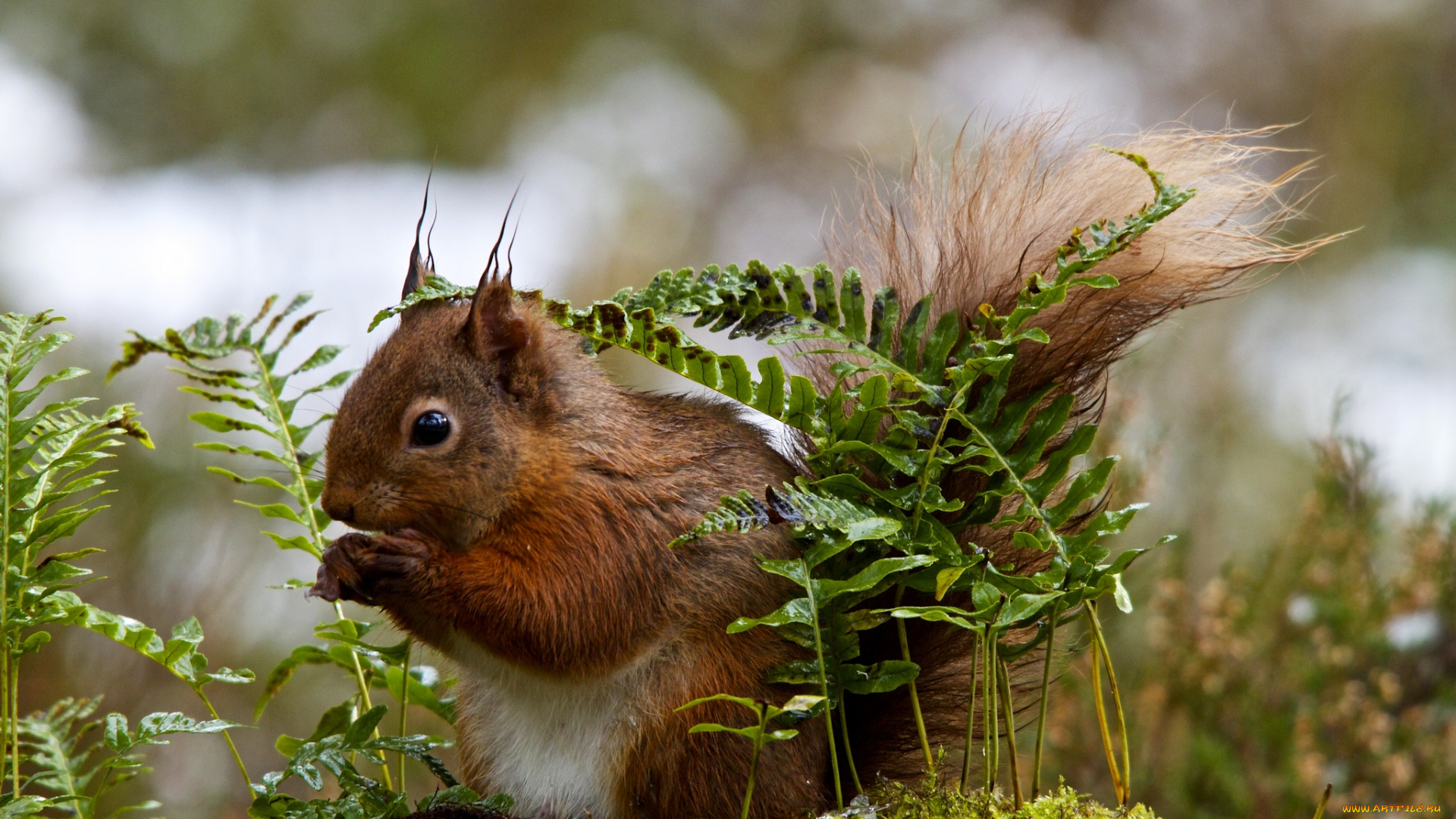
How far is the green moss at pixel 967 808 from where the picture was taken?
140cm

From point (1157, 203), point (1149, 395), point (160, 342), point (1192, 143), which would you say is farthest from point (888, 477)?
point (1149, 395)

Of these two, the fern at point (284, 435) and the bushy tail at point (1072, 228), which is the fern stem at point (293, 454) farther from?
the bushy tail at point (1072, 228)

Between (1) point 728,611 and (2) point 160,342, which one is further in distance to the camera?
(2) point 160,342

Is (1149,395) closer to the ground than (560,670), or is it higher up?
higher up

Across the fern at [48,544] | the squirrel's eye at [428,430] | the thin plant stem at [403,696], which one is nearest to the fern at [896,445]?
A: the squirrel's eye at [428,430]

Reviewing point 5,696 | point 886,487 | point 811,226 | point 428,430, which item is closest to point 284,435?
point 428,430

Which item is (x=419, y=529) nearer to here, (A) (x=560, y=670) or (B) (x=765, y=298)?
(A) (x=560, y=670)

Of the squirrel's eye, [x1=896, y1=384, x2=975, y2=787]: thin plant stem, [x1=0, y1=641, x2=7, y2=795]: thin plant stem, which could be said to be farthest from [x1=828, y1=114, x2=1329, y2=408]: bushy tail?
[x1=0, y1=641, x2=7, y2=795]: thin plant stem

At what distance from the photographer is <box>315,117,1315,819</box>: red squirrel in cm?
152

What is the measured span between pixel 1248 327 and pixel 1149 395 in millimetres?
1797

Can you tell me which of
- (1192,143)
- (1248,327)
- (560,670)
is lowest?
(560,670)

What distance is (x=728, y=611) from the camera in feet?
5.07

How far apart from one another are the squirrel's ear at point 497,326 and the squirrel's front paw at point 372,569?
327mm

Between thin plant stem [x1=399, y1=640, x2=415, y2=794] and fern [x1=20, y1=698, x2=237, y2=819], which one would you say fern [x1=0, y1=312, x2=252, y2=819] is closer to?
fern [x1=20, y1=698, x2=237, y2=819]
